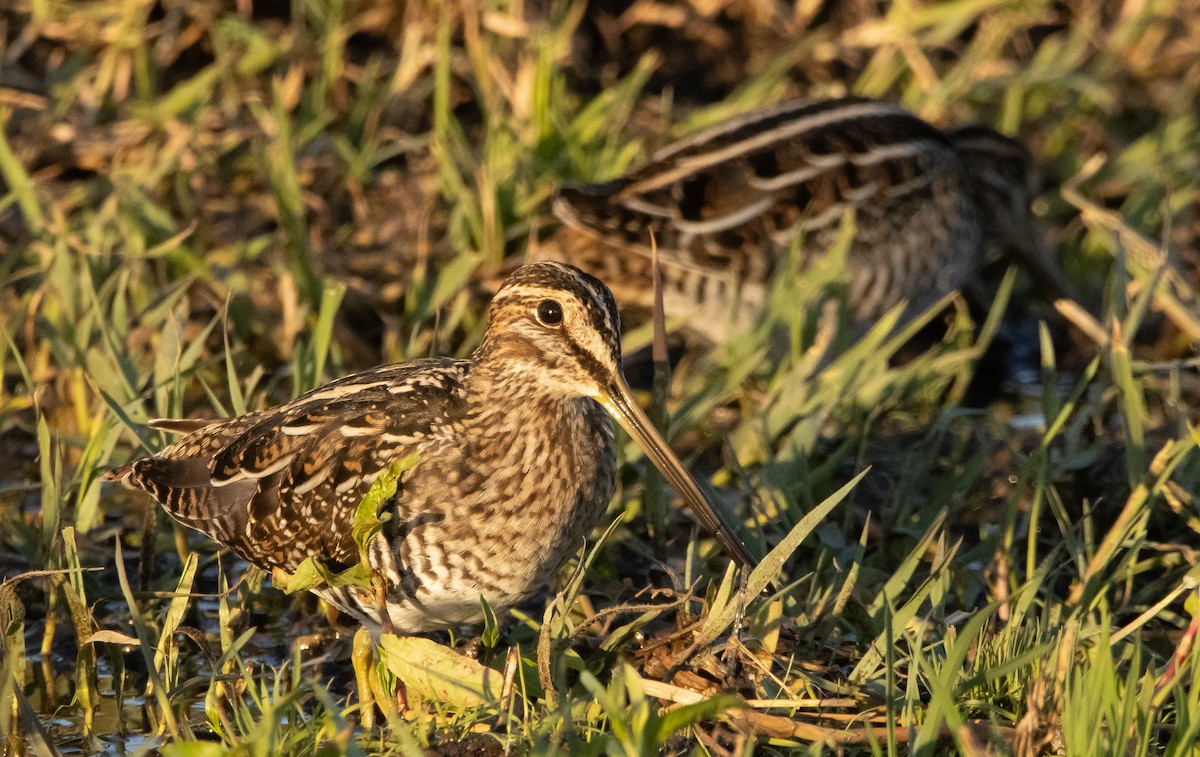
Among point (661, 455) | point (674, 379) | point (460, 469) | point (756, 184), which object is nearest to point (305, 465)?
point (460, 469)

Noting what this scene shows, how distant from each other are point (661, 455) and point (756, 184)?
77.9 inches

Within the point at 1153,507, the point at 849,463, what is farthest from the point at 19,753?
the point at 1153,507

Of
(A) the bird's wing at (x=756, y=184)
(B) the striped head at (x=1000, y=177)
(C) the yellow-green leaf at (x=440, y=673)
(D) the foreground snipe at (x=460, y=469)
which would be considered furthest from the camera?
(B) the striped head at (x=1000, y=177)

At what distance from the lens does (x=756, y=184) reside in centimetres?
571

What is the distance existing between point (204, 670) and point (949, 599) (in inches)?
73.2

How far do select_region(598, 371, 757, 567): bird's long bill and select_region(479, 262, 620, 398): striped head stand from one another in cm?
4

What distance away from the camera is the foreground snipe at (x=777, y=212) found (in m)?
5.61

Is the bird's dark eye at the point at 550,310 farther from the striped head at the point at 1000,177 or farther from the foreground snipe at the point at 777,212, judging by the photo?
the striped head at the point at 1000,177

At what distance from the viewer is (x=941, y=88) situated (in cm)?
689

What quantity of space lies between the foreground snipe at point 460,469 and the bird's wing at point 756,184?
61.3 inches

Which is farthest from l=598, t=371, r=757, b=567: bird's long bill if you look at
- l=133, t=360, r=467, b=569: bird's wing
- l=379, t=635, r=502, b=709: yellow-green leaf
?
l=379, t=635, r=502, b=709: yellow-green leaf

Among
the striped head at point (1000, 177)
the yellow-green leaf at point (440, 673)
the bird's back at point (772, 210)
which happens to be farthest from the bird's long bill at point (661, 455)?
the striped head at point (1000, 177)

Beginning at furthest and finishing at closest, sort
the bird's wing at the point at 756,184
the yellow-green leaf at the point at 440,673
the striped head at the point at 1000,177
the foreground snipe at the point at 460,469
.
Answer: the striped head at the point at 1000,177 < the bird's wing at the point at 756,184 < the foreground snipe at the point at 460,469 < the yellow-green leaf at the point at 440,673

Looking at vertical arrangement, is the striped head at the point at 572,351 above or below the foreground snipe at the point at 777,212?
above
